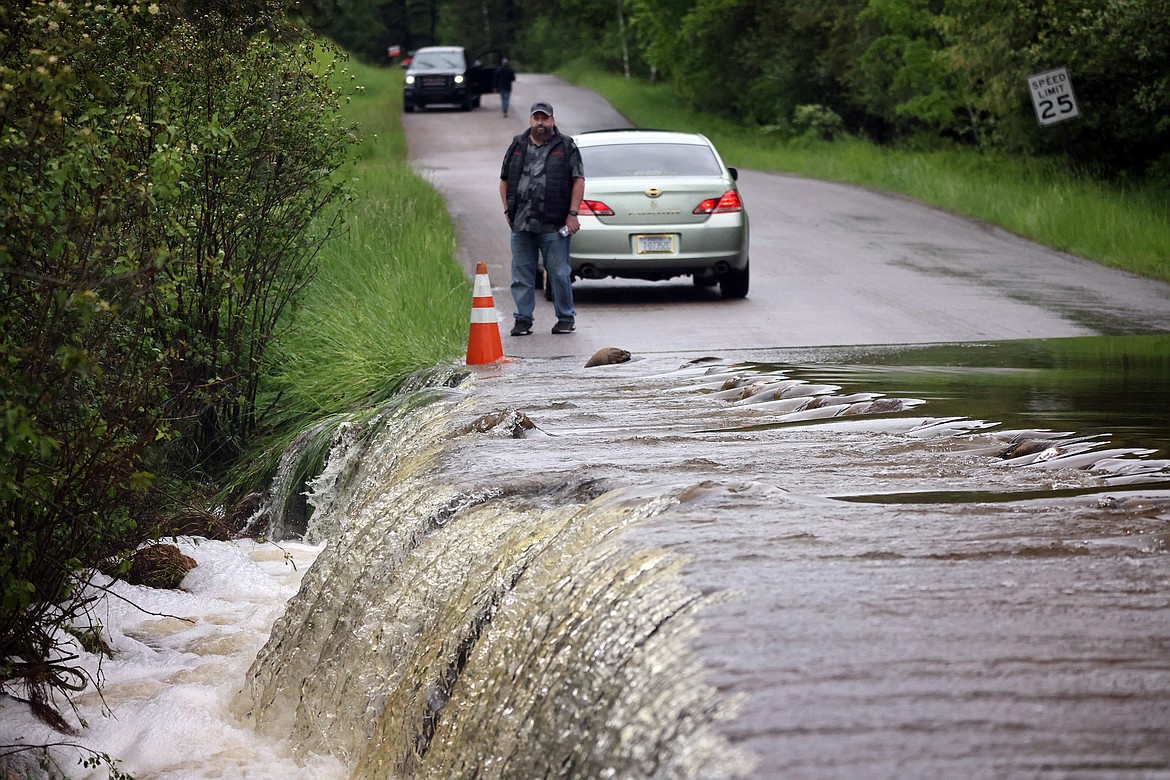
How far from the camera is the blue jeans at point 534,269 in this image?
477 inches

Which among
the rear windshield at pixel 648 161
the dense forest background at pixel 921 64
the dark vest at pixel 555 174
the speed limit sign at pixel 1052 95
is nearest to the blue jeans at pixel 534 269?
the dark vest at pixel 555 174

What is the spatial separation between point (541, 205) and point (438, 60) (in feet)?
114

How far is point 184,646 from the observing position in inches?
288

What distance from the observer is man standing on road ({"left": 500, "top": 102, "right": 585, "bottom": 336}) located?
11.9 meters

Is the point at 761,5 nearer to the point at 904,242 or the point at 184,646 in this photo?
the point at 904,242

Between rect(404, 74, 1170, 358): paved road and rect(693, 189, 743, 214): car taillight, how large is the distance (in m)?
0.89

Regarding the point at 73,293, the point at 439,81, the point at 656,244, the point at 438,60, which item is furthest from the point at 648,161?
the point at 438,60

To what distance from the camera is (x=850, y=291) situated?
1512cm

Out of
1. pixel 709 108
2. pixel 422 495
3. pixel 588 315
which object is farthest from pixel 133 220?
pixel 709 108

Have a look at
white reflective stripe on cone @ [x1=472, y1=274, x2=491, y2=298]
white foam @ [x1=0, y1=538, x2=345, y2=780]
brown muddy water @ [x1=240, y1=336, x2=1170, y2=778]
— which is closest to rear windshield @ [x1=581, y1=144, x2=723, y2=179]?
white reflective stripe on cone @ [x1=472, y1=274, x2=491, y2=298]

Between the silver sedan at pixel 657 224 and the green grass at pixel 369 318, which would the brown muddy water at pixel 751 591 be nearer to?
the green grass at pixel 369 318

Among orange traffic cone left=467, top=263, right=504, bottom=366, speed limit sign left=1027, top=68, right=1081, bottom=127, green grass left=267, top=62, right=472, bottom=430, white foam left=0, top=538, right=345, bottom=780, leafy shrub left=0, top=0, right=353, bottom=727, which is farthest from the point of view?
speed limit sign left=1027, top=68, right=1081, bottom=127

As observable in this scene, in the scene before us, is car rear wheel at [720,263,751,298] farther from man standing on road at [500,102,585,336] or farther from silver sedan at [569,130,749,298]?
man standing on road at [500,102,585,336]

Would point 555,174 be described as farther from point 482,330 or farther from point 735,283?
point 735,283
